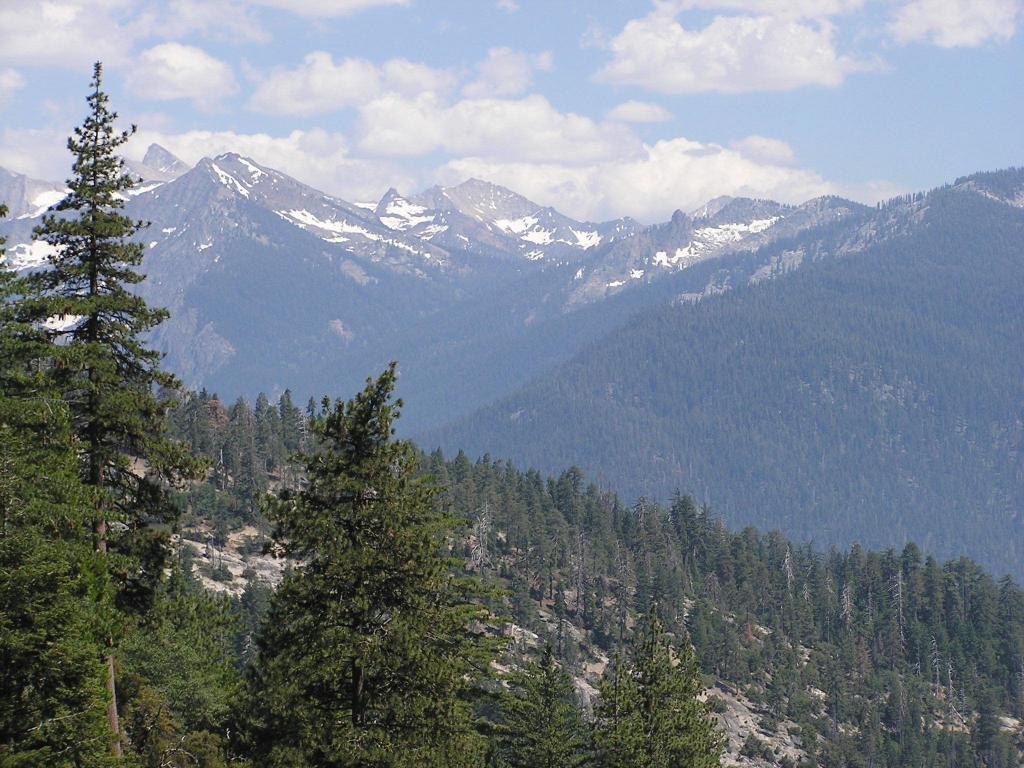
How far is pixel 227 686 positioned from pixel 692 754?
16.3 meters

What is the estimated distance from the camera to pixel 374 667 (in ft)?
79.3

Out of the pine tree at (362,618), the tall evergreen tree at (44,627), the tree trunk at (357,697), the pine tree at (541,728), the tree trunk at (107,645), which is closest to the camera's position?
the tall evergreen tree at (44,627)

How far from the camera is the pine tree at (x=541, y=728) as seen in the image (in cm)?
3822

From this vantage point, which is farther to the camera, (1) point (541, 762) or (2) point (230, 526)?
(2) point (230, 526)

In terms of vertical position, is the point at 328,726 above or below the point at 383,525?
below

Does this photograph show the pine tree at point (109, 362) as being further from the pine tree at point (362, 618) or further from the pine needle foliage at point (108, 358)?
the pine tree at point (362, 618)

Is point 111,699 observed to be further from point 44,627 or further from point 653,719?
point 653,719

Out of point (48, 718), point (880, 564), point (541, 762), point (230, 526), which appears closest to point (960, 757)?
point (880, 564)

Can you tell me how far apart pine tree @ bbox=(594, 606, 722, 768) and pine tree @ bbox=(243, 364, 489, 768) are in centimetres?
1085

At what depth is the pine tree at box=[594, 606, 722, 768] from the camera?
112 feet

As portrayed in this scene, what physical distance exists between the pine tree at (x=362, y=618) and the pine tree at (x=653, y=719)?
35.6ft

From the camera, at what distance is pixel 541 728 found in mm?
38594

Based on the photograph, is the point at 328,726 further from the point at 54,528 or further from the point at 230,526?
the point at 230,526

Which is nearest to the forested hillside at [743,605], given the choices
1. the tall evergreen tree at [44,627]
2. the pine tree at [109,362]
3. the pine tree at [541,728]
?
the pine tree at [541,728]
